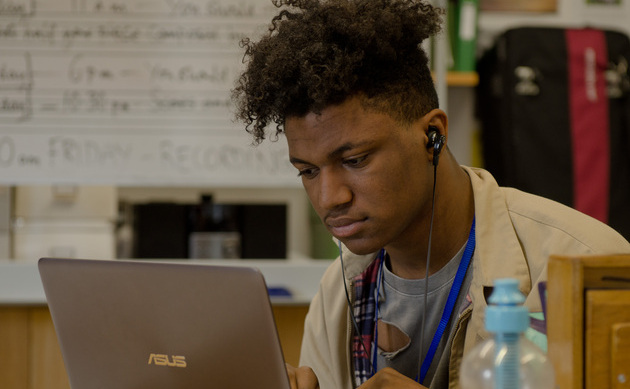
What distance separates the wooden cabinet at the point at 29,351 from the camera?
226 centimetres

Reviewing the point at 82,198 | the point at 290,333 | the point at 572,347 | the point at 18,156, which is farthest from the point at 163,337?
the point at 82,198

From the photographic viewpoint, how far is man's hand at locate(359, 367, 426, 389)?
84 cm

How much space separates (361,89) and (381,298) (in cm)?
40

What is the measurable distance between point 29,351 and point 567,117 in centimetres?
190

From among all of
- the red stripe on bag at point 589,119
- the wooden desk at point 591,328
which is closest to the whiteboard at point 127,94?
the red stripe on bag at point 589,119

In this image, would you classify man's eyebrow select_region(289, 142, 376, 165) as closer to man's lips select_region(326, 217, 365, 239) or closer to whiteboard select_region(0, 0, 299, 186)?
man's lips select_region(326, 217, 365, 239)

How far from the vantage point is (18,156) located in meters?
2.25

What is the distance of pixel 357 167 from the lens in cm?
105

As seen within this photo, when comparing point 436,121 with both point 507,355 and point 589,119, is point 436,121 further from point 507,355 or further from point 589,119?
point 589,119

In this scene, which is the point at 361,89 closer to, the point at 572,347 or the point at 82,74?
the point at 572,347

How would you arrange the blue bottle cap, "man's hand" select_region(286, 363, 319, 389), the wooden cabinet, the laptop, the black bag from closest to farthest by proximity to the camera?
1. the blue bottle cap
2. the laptop
3. "man's hand" select_region(286, 363, 319, 389)
4. the wooden cabinet
5. the black bag

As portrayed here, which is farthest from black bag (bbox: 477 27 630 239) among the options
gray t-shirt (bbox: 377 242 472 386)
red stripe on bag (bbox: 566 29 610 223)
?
gray t-shirt (bbox: 377 242 472 386)

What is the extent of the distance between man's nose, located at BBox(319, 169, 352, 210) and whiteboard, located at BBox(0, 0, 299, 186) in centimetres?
125

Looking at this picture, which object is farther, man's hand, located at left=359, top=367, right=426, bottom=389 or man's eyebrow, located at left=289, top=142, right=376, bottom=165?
man's eyebrow, located at left=289, top=142, right=376, bottom=165
